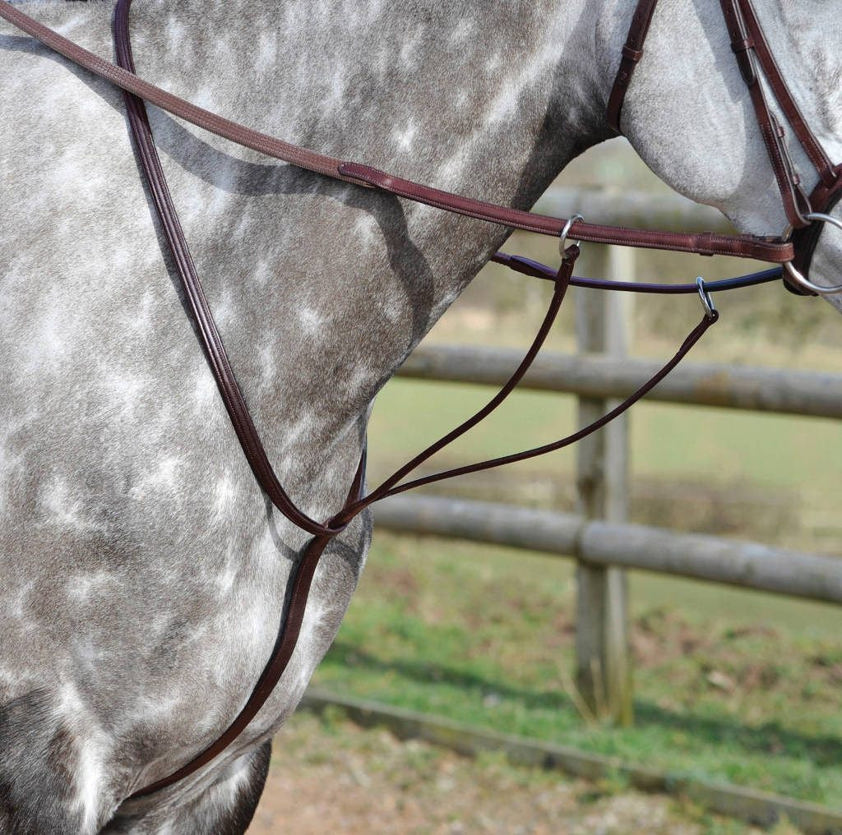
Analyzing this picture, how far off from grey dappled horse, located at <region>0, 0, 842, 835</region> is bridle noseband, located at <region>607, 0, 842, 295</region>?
6 cm

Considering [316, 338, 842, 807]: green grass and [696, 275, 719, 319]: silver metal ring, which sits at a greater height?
[696, 275, 719, 319]: silver metal ring

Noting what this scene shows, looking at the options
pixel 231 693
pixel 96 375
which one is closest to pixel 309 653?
pixel 231 693

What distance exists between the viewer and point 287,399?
162 centimetres

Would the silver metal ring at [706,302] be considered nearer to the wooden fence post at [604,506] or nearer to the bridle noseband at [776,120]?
the bridle noseband at [776,120]

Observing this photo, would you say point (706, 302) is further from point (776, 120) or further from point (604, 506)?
point (604, 506)

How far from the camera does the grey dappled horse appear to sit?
1.52 meters

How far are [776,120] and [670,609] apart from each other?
3940mm

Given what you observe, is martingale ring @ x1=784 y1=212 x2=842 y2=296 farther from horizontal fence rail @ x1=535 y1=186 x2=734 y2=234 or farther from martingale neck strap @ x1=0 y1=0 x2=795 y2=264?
horizontal fence rail @ x1=535 y1=186 x2=734 y2=234

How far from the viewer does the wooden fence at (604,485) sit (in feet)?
12.1

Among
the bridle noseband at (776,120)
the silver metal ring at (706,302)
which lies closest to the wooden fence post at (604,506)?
the silver metal ring at (706,302)

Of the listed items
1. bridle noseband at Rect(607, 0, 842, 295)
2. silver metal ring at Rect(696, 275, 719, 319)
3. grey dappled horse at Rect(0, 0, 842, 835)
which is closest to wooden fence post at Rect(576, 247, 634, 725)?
silver metal ring at Rect(696, 275, 719, 319)

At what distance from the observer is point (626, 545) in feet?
12.7

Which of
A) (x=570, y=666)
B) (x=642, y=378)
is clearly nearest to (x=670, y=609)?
(x=570, y=666)

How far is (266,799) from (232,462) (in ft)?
7.69
